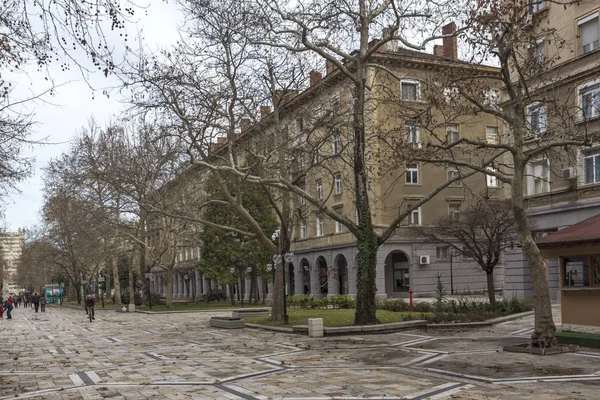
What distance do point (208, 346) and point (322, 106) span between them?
11.0m

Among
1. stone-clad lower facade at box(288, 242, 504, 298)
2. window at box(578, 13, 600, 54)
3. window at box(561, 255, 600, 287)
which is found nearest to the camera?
window at box(561, 255, 600, 287)

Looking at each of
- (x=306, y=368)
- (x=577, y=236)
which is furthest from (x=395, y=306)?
(x=306, y=368)

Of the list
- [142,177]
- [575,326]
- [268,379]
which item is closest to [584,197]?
[575,326]

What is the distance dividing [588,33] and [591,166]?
5961 mm

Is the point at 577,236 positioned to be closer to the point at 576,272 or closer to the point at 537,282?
the point at 576,272

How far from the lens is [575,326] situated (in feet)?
57.0

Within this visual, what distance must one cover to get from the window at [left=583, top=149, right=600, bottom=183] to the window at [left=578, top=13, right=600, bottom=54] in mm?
4538

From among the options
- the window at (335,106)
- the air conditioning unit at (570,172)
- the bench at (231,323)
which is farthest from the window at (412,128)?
the air conditioning unit at (570,172)

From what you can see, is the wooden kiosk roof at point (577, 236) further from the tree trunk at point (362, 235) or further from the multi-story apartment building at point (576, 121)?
the multi-story apartment building at point (576, 121)

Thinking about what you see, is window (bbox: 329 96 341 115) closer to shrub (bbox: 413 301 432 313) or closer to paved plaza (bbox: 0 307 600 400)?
paved plaza (bbox: 0 307 600 400)

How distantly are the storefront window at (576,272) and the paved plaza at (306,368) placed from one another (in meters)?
2.19

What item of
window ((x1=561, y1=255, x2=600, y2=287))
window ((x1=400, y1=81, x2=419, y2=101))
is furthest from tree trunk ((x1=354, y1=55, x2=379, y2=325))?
window ((x1=561, y1=255, x2=600, y2=287))

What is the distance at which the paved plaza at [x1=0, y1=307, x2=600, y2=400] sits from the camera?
10.4 meters

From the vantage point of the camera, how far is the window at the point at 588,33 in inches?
1058
